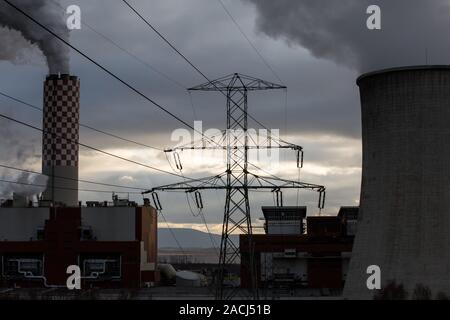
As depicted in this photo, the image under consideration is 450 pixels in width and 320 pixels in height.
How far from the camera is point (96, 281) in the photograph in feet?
158

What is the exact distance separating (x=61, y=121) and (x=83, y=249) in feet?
29.2

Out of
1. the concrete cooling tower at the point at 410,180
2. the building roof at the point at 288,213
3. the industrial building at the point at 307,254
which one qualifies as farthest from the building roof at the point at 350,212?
the concrete cooling tower at the point at 410,180

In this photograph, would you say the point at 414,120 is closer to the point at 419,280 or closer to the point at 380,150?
the point at 380,150

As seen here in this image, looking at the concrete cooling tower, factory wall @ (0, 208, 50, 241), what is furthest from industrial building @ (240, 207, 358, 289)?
the concrete cooling tower

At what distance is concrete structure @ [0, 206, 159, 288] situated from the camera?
47875 mm

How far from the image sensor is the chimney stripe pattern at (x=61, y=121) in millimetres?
52281

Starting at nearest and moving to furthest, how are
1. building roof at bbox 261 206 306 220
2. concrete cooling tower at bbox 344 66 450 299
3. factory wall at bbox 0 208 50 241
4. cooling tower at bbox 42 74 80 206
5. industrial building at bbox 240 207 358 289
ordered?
concrete cooling tower at bbox 344 66 450 299 < factory wall at bbox 0 208 50 241 < industrial building at bbox 240 207 358 289 < cooling tower at bbox 42 74 80 206 < building roof at bbox 261 206 306 220

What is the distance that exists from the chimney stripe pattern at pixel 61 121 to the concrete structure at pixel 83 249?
14.9 feet

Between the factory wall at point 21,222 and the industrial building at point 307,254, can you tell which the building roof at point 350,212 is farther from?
the factory wall at point 21,222

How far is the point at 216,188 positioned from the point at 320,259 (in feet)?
73.7

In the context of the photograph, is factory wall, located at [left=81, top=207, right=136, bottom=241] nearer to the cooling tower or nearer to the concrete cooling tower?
the cooling tower

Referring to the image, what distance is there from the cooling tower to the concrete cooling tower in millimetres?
25430

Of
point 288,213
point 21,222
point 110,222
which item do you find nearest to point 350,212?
point 288,213
